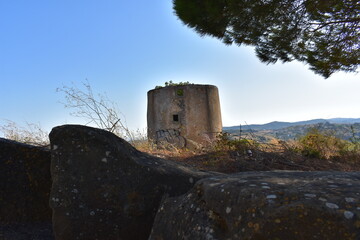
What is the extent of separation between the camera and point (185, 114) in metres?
8.95

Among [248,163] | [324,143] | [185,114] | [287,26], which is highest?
[287,26]

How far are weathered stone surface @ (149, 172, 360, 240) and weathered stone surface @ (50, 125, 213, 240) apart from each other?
432mm

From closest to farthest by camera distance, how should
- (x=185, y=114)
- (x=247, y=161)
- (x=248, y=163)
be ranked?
1. (x=248, y=163)
2. (x=247, y=161)
3. (x=185, y=114)

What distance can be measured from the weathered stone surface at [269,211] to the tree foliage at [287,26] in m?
4.97

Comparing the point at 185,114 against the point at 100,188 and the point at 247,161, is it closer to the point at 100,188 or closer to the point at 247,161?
the point at 247,161

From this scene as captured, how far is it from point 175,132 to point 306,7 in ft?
14.9

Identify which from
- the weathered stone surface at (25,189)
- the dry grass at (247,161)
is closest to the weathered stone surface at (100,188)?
the weathered stone surface at (25,189)

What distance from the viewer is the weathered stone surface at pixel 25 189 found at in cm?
237

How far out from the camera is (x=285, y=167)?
186 inches

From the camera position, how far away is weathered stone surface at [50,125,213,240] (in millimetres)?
1860

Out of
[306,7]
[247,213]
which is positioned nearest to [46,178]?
[247,213]

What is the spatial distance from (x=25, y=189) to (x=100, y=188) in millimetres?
863

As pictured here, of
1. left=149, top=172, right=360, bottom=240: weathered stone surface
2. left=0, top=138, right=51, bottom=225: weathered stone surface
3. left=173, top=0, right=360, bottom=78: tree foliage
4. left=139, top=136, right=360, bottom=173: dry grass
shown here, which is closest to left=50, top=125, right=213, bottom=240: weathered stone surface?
left=149, top=172, right=360, bottom=240: weathered stone surface

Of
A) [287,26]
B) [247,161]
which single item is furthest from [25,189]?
[287,26]
